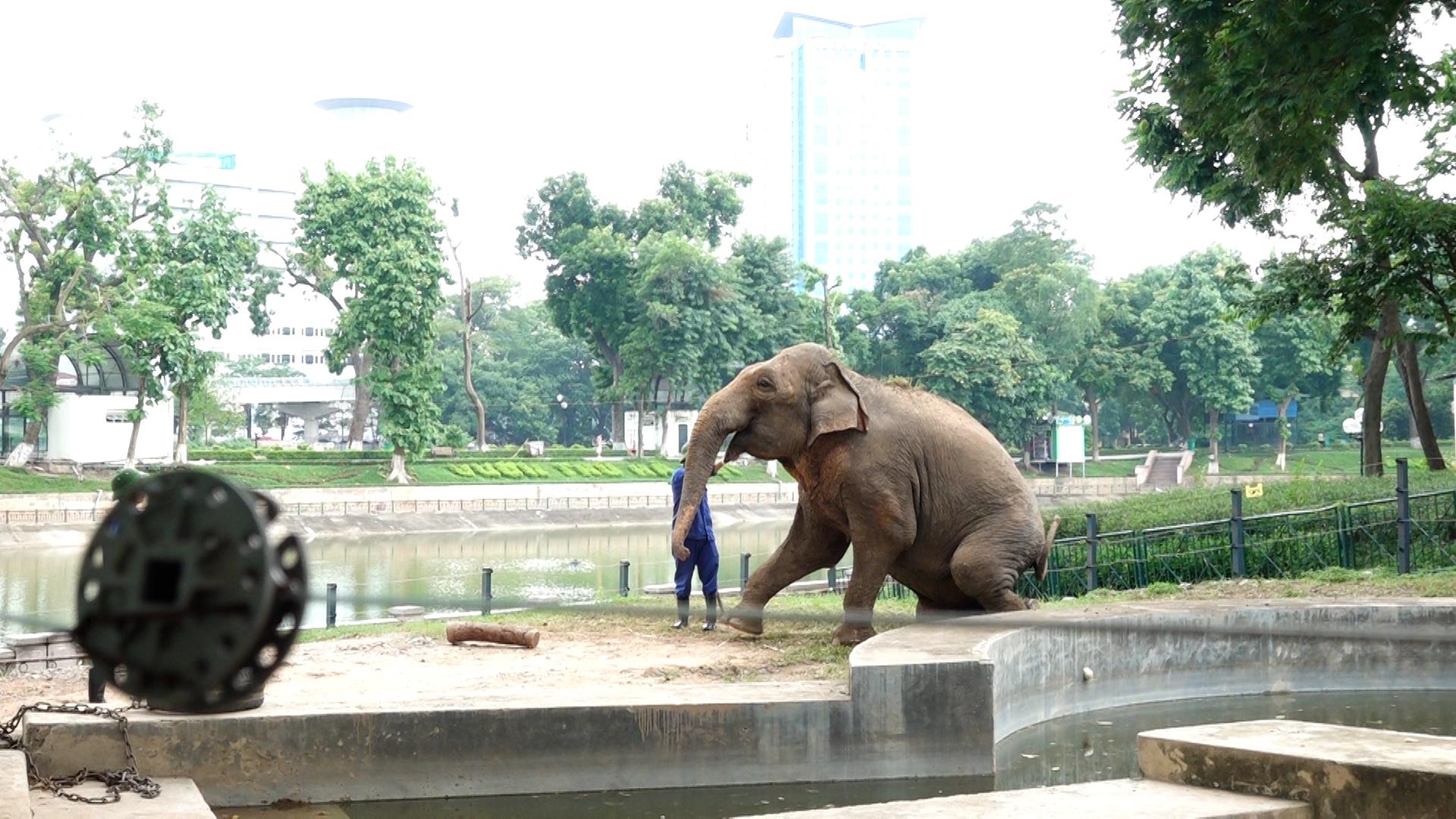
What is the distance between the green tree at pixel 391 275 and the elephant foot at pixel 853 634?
4082 cm

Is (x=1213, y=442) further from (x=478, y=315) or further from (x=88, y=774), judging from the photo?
(x=88, y=774)

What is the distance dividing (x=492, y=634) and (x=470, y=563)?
21242 millimetres

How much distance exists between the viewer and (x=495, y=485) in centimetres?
5244

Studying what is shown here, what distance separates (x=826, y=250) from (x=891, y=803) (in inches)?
5553

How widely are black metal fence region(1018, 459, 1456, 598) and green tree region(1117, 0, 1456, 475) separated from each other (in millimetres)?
2936

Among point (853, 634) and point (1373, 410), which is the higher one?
point (1373, 410)

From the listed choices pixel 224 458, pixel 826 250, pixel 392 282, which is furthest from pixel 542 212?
pixel 826 250

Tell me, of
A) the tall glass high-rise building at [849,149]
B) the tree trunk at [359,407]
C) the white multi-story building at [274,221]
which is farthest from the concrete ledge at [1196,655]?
the tall glass high-rise building at [849,149]

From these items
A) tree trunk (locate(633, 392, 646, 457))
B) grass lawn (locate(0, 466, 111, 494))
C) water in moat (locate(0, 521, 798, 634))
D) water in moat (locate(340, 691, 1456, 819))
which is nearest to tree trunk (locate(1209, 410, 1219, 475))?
water in moat (locate(0, 521, 798, 634))

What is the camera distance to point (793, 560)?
12.1 meters

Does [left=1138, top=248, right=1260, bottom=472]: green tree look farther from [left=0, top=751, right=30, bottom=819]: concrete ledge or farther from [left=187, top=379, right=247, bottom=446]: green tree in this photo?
[left=0, top=751, right=30, bottom=819]: concrete ledge

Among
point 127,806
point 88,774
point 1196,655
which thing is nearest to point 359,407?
point 1196,655

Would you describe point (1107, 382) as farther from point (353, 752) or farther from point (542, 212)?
point (353, 752)

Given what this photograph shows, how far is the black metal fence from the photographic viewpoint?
53.1 feet
